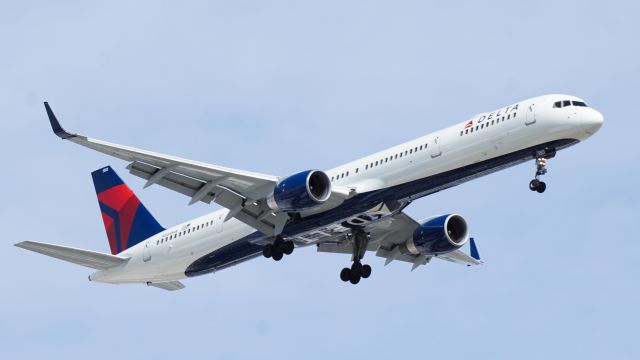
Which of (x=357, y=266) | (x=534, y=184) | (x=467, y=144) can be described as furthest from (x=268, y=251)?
(x=534, y=184)

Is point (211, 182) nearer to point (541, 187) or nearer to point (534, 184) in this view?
point (534, 184)

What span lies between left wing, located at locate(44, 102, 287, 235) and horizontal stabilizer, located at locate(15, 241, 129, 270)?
5542 mm

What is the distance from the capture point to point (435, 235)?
51031 mm

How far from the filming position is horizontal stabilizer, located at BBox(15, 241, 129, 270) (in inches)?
1866

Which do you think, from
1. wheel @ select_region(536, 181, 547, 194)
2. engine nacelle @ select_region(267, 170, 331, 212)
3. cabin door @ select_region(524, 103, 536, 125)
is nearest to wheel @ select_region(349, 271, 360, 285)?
engine nacelle @ select_region(267, 170, 331, 212)

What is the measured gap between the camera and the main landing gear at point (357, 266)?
5047cm

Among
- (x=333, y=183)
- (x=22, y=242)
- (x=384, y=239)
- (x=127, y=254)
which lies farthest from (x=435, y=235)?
(x=22, y=242)

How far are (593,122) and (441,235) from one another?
410 inches

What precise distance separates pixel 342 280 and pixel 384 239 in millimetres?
2625

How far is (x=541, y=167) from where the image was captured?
142 feet

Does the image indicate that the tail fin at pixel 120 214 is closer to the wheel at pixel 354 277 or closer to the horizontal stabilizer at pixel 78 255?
the horizontal stabilizer at pixel 78 255

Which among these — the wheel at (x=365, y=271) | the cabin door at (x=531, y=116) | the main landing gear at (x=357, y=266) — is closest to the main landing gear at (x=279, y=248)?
the main landing gear at (x=357, y=266)

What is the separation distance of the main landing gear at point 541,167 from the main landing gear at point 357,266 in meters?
9.24

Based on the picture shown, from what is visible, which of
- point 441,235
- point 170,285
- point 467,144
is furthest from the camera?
point 170,285
